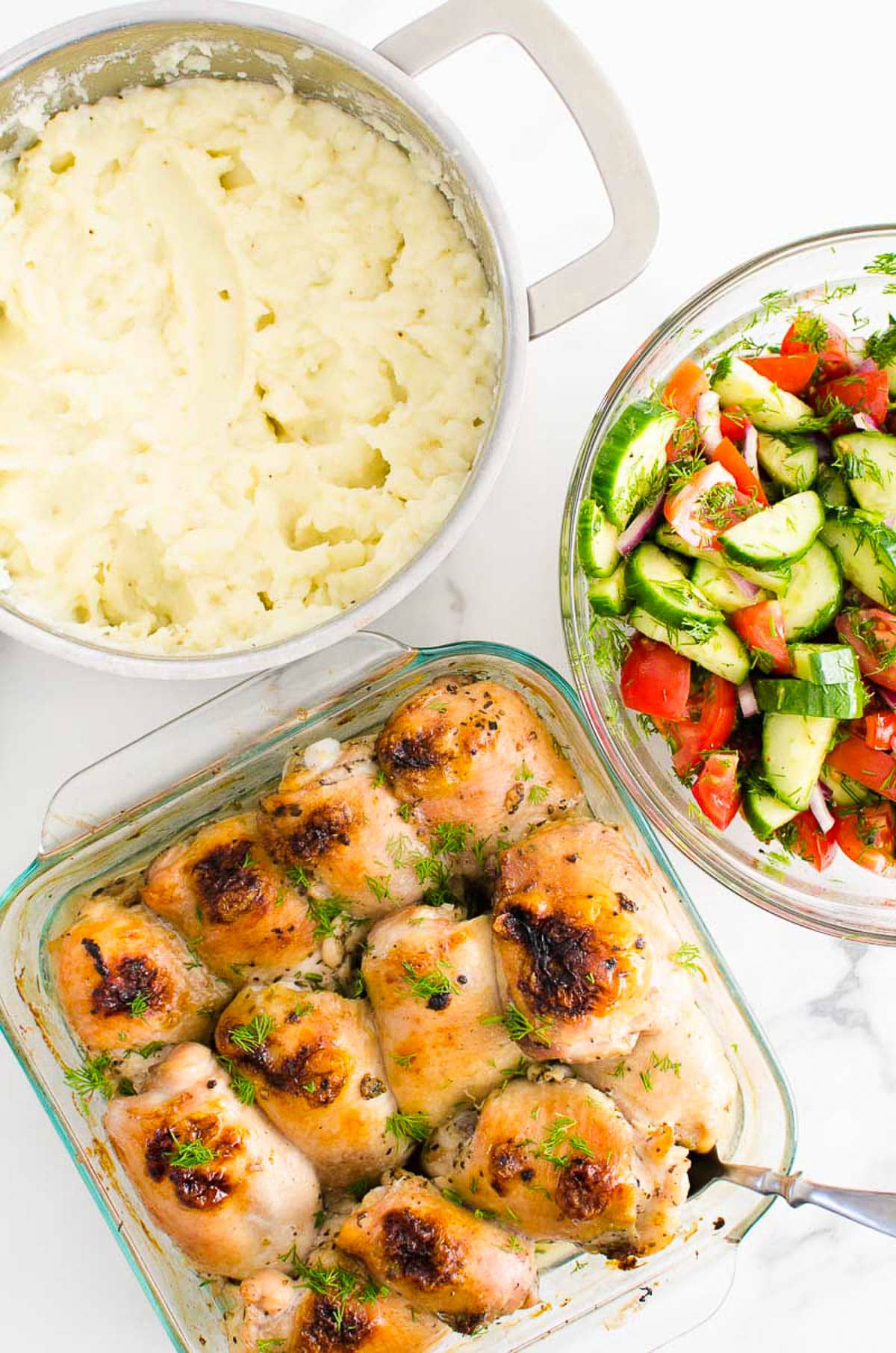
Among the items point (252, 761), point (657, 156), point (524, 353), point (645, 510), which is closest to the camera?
point (524, 353)

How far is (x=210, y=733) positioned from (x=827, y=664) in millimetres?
1123

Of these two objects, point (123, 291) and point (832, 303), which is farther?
point (832, 303)

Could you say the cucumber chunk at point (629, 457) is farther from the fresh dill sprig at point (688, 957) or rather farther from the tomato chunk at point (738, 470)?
the fresh dill sprig at point (688, 957)

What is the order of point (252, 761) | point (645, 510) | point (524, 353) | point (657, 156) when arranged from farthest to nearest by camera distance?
1. point (657, 156)
2. point (252, 761)
3. point (645, 510)
4. point (524, 353)

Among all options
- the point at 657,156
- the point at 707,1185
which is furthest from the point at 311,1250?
the point at 657,156

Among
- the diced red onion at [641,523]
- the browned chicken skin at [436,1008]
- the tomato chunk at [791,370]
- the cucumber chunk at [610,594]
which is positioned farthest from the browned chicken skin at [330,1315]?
the tomato chunk at [791,370]

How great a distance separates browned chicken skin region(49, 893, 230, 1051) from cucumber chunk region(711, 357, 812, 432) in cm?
140

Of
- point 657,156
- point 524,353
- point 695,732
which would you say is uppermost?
point 657,156

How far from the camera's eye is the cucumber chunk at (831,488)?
2.15 metres

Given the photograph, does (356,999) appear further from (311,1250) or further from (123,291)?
(123,291)

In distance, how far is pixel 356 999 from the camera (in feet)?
7.00

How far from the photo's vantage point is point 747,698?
2.15 metres

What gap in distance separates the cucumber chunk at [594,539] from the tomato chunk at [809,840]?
0.63 m

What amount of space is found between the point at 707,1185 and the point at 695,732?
2.85ft
